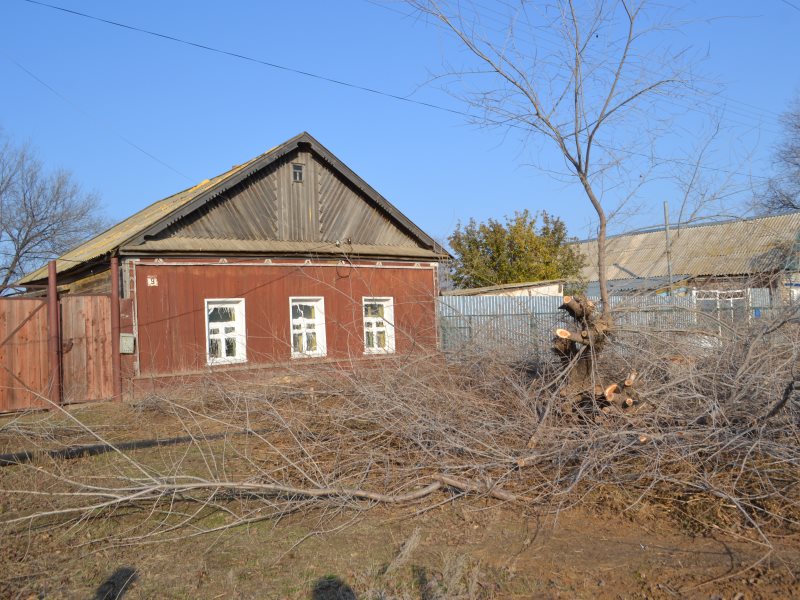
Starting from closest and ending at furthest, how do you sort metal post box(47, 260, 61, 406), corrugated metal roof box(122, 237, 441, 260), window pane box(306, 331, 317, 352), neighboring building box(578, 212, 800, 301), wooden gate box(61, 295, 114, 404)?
metal post box(47, 260, 61, 406) → wooden gate box(61, 295, 114, 404) → corrugated metal roof box(122, 237, 441, 260) → window pane box(306, 331, 317, 352) → neighboring building box(578, 212, 800, 301)

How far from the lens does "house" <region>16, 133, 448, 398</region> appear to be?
13.3m

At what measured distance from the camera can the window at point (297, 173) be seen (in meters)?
15.7

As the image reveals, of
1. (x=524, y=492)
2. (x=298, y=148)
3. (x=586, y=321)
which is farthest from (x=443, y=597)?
(x=298, y=148)

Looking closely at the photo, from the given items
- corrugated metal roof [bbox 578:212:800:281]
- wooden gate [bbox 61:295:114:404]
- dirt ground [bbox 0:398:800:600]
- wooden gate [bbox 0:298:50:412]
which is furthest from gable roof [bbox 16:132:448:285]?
corrugated metal roof [bbox 578:212:800:281]

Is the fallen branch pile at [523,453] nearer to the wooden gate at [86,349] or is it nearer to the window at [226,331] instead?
the wooden gate at [86,349]

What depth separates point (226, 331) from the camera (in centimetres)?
1445

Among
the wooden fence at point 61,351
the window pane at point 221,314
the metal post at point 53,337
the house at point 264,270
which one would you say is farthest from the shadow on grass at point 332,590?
the window pane at point 221,314

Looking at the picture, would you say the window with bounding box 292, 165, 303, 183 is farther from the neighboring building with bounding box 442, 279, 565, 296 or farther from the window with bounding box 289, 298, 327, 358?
the neighboring building with bounding box 442, 279, 565, 296

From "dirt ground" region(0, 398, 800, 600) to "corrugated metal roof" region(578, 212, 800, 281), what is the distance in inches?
828

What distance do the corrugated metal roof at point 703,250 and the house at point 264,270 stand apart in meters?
11.2

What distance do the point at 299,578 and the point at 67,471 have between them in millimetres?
3469

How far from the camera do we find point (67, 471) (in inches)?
272

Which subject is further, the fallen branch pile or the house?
the house

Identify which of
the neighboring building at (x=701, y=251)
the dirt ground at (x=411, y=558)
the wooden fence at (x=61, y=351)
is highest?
the neighboring building at (x=701, y=251)
